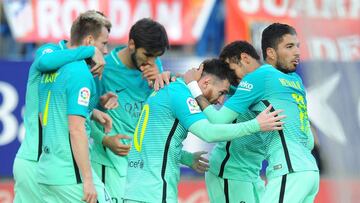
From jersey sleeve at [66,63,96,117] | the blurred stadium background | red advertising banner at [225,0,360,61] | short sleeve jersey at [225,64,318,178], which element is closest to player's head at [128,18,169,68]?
short sleeve jersey at [225,64,318,178]

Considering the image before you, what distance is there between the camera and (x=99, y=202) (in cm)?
762

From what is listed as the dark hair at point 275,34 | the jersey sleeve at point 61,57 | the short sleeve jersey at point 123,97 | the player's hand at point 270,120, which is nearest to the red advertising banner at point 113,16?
the short sleeve jersey at point 123,97

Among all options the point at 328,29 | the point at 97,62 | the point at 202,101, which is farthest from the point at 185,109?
the point at 328,29

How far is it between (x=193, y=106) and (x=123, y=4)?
7656 millimetres

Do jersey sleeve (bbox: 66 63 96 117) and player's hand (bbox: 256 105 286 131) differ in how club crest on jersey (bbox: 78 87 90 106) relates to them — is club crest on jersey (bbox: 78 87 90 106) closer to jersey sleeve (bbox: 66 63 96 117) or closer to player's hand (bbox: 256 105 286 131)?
jersey sleeve (bbox: 66 63 96 117)

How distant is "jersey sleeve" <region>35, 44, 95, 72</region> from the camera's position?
307 inches

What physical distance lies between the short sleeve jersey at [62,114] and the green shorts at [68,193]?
0.04 metres

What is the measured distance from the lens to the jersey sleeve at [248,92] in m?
7.86

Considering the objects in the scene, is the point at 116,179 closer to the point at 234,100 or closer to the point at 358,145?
the point at 234,100

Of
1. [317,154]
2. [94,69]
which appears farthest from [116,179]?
[317,154]

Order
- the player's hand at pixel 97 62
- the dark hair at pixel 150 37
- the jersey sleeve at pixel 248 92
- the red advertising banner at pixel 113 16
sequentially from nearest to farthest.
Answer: the jersey sleeve at pixel 248 92 < the player's hand at pixel 97 62 < the dark hair at pixel 150 37 < the red advertising banner at pixel 113 16

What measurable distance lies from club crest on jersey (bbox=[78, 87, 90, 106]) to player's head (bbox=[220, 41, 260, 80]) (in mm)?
1392

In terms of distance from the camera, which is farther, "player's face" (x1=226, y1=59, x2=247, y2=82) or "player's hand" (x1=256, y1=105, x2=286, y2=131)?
"player's face" (x1=226, y1=59, x2=247, y2=82)

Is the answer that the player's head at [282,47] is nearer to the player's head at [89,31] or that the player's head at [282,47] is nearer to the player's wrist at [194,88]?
the player's wrist at [194,88]
